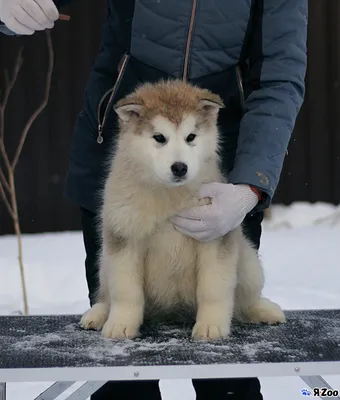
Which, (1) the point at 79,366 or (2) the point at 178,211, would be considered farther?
(2) the point at 178,211

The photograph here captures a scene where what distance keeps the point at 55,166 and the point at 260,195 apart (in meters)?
4.20

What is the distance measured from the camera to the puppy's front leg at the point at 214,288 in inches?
85.0

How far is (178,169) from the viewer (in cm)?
208

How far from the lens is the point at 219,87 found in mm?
2533

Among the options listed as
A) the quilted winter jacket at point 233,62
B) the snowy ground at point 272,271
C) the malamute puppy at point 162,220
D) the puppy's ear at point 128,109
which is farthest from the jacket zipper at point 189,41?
the snowy ground at point 272,271

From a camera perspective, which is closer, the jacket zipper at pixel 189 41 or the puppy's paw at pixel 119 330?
the puppy's paw at pixel 119 330

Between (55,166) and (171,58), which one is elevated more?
(171,58)

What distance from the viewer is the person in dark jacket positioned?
238cm

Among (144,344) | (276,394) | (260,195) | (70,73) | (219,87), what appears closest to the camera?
(144,344)

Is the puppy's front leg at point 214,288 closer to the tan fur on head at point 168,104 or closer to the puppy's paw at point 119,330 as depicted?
the puppy's paw at point 119,330

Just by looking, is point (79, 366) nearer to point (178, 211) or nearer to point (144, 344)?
point (144, 344)

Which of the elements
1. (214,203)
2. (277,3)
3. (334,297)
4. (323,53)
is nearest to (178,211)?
(214,203)

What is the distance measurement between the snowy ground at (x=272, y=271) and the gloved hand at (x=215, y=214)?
1.75 meters

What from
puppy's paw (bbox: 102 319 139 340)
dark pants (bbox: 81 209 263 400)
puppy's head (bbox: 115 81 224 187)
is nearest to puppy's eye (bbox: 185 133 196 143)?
puppy's head (bbox: 115 81 224 187)
